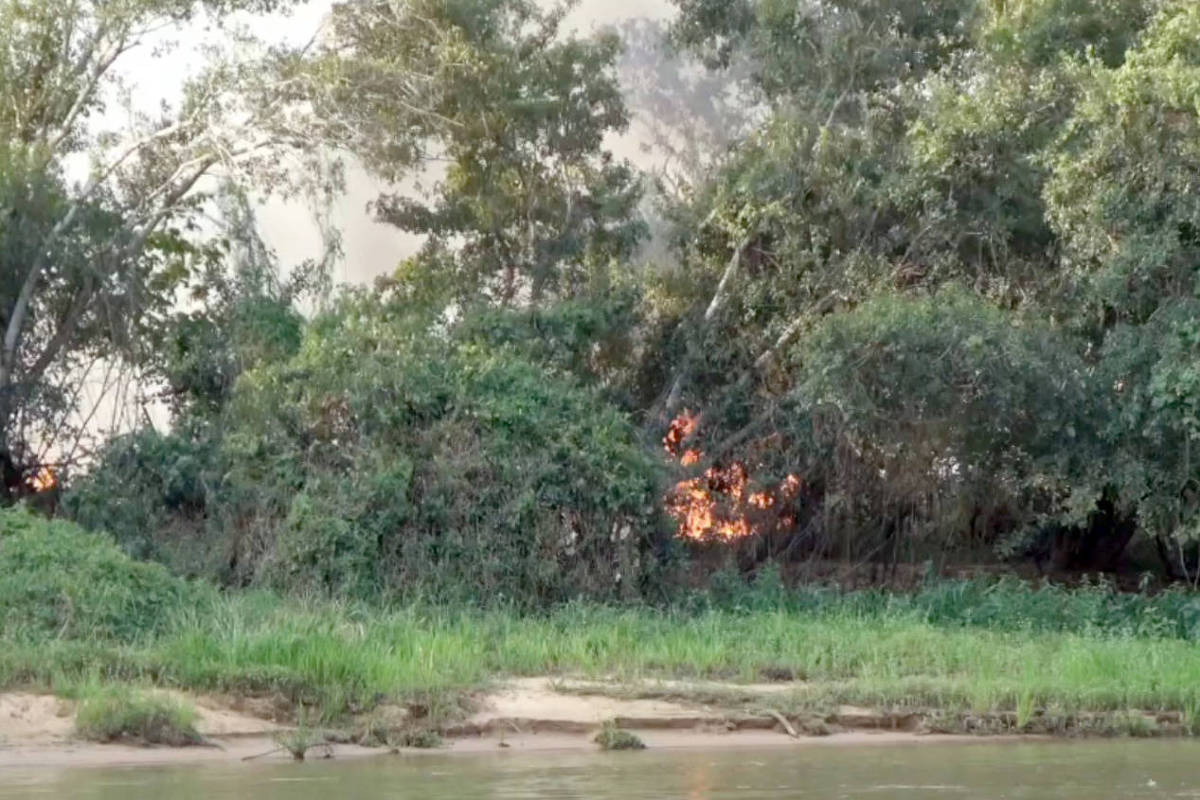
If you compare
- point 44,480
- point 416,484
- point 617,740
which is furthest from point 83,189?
point 617,740

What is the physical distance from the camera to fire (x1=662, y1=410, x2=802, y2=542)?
1902 centimetres

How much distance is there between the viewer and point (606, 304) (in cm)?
1897

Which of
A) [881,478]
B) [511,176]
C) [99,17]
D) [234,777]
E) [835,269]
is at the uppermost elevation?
[99,17]

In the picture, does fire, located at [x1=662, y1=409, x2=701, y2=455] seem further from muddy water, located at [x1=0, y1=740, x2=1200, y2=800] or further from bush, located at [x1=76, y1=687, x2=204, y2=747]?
bush, located at [x1=76, y1=687, x2=204, y2=747]

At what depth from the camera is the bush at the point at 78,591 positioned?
495 inches

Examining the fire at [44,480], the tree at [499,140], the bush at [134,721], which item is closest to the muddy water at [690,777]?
the bush at [134,721]

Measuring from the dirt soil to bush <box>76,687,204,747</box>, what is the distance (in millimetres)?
70

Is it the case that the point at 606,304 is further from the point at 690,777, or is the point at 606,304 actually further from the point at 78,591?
the point at 690,777

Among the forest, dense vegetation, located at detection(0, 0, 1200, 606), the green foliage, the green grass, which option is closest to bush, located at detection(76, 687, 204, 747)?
the green grass

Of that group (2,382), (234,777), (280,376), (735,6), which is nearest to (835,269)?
(735,6)

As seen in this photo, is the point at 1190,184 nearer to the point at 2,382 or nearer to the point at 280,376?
the point at 280,376

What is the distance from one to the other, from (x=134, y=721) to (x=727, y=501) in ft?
31.4

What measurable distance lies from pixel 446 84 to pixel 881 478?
626 centimetres

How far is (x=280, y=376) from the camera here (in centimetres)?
1708
